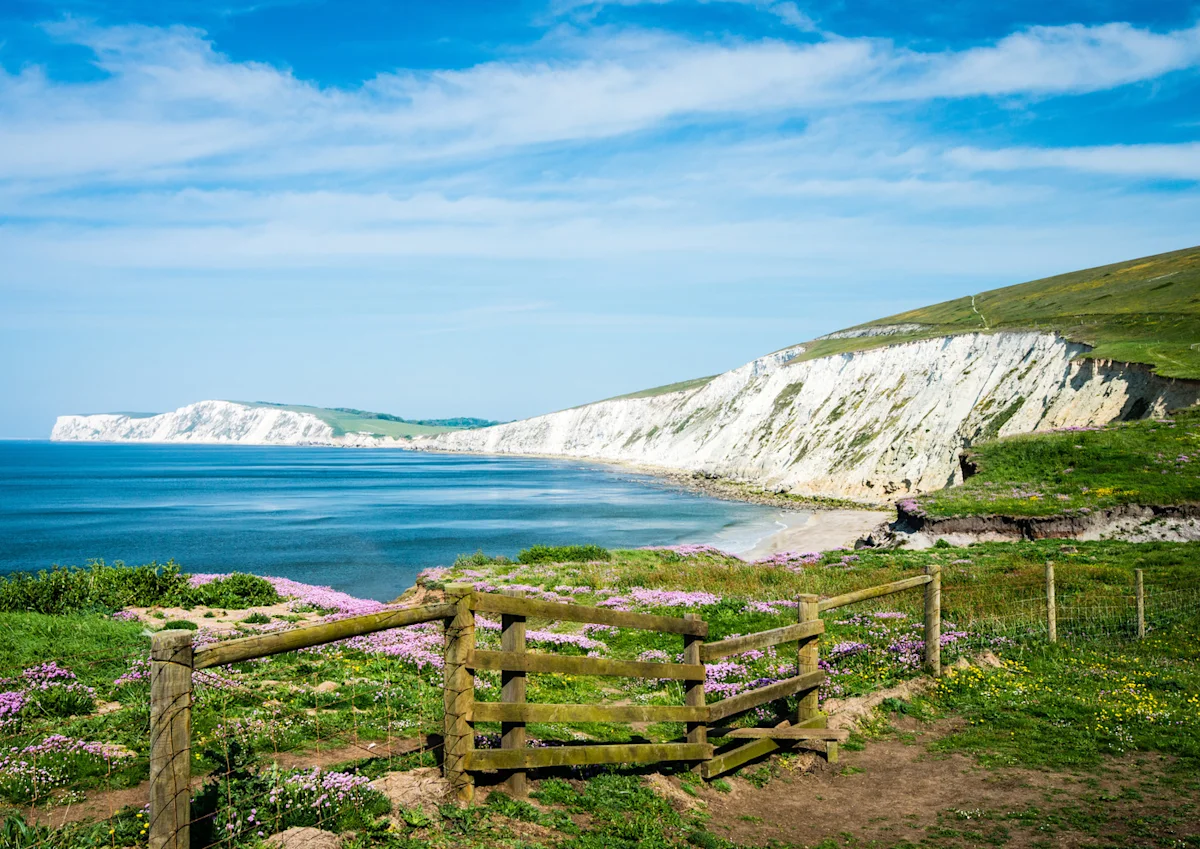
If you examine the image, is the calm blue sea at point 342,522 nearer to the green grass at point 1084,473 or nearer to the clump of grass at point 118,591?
the clump of grass at point 118,591

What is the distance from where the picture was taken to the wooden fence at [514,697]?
4891 millimetres

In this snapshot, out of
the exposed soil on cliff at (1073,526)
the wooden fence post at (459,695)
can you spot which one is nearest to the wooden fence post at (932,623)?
the wooden fence post at (459,695)

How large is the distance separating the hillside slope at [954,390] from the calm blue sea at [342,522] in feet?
47.6

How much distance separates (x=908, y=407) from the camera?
282 feet

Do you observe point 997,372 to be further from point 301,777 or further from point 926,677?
point 301,777

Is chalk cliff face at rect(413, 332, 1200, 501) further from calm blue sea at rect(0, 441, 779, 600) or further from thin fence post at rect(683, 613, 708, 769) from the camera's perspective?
thin fence post at rect(683, 613, 708, 769)

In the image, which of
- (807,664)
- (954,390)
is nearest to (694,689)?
(807,664)

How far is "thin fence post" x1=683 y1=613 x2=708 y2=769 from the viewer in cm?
867

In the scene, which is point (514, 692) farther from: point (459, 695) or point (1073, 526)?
point (1073, 526)

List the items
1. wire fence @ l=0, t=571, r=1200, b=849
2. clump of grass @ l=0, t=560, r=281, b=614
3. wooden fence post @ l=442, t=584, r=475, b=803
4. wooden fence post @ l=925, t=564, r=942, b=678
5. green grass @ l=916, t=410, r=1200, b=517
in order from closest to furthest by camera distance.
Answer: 1. wire fence @ l=0, t=571, r=1200, b=849
2. wooden fence post @ l=442, t=584, r=475, b=803
3. wooden fence post @ l=925, t=564, r=942, b=678
4. clump of grass @ l=0, t=560, r=281, b=614
5. green grass @ l=916, t=410, r=1200, b=517

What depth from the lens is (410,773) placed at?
22.9 feet

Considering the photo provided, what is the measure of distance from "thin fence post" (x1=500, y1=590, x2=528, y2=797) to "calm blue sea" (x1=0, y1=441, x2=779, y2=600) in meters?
31.4

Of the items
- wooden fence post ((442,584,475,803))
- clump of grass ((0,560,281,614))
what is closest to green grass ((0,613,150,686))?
clump of grass ((0,560,281,614))

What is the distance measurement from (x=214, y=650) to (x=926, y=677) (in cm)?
1095
